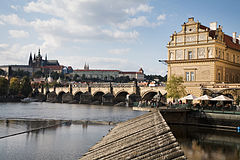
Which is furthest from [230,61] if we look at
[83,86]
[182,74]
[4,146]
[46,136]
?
[83,86]

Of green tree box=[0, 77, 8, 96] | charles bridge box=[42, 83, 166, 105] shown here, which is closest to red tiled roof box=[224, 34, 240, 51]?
charles bridge box=[42, 83, 166, 105]

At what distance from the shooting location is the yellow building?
50.0m

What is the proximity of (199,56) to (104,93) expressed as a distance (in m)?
68.5

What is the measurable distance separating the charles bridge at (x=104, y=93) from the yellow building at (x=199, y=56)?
30868 mm

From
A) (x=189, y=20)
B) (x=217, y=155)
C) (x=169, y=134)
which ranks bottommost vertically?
(x=217, y=155)

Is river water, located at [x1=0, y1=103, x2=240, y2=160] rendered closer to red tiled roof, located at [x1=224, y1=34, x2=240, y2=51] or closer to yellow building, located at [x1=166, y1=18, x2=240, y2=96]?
yellow building, located at [x1=166, y1=18, x2=240, y2=96]

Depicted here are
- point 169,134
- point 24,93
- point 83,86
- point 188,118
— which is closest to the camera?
point 169,134

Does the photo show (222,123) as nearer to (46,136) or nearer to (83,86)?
(46,136)

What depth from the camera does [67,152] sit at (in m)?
25.0

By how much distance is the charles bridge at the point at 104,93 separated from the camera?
96.4m

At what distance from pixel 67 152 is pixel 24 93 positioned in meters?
133

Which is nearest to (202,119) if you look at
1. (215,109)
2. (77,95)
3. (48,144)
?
(215,109)

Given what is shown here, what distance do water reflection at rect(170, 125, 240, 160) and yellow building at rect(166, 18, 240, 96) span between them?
14.9 metres

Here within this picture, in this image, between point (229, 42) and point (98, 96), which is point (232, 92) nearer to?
point (229, 42)
